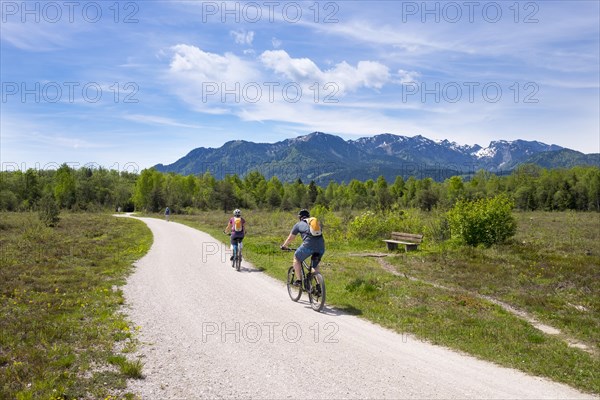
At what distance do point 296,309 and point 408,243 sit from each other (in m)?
14.8

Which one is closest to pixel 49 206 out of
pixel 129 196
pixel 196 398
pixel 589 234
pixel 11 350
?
pixel 11 350

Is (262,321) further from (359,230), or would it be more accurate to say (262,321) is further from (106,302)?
(359,230)

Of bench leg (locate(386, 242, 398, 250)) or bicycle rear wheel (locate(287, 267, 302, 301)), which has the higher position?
bicycle rear wheel (locate(287, 267, 302, 301))

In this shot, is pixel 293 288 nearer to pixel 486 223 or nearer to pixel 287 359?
pixel 287 359

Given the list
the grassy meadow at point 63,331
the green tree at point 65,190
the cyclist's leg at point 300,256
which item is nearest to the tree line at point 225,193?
the green tree at point 65,190

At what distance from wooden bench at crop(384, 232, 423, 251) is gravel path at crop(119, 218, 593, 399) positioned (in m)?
13.5

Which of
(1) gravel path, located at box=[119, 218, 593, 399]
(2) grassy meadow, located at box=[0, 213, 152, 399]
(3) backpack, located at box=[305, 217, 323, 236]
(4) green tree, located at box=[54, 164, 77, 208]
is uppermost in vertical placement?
(4) green tree, located at box=[54, 164, 77, 208]

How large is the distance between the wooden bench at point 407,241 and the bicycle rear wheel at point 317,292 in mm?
14056

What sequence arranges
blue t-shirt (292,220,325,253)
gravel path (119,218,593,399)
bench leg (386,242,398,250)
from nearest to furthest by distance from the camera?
gravel path (119,218,593,399) < blue t-shirt (292,220,325,253) < bench leg (386,242,398,250)

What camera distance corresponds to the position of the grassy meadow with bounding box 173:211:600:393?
8109 mm

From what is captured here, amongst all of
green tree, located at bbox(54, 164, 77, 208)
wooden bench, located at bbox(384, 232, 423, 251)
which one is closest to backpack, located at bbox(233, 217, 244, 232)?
wooden bench, located at bbox(384, 232, 423, 251)

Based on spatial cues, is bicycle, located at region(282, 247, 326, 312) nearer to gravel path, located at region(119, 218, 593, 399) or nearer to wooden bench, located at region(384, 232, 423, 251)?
gravel path, located at region(119, 218, 593, 399)

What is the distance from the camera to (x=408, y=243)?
24.0 meters

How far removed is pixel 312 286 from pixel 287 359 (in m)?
3.88
